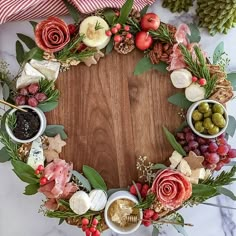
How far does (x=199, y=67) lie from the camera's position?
38.2 inches

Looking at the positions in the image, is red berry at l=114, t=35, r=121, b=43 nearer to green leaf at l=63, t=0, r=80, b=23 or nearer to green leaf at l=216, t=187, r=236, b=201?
green leaf at l=63, t=0, r=80, b=23

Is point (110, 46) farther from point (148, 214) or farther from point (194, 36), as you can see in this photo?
point (148, 214)

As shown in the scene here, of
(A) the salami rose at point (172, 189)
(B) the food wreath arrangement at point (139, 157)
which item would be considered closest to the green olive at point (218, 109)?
(B) the food wreath arrangement at point (139, 157)

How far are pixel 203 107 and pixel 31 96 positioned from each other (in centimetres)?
31

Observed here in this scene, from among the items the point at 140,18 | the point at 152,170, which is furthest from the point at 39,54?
the point at 152,170

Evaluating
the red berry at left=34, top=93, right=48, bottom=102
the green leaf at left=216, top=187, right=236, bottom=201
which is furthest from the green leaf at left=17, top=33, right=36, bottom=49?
the green leaf at left=216, top=187, right=236, bottom=201

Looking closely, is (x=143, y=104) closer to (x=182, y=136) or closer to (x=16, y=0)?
(x=182, y=136)

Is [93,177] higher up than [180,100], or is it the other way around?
[180,100]

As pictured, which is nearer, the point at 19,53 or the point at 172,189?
the point at 172,189

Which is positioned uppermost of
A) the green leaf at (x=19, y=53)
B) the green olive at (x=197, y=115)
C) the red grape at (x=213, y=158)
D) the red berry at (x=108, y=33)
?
the red berry at (x=108, y=33)

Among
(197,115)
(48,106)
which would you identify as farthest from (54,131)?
(197,115)

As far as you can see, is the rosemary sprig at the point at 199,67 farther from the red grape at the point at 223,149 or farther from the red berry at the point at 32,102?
the red berry at the point at 32,102

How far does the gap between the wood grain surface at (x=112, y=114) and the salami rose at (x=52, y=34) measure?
67 millimetres

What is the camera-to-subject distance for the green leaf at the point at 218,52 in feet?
3.32
